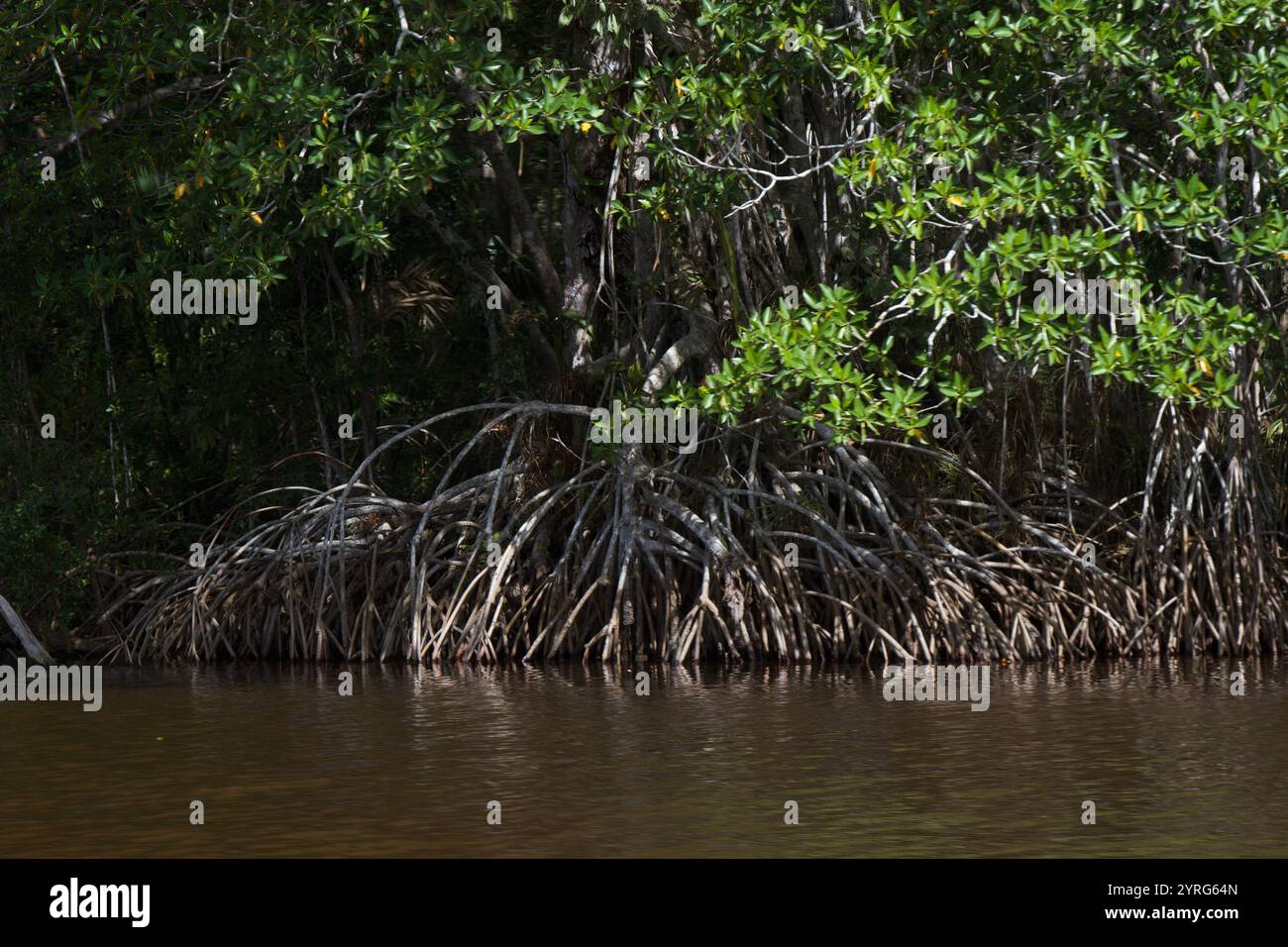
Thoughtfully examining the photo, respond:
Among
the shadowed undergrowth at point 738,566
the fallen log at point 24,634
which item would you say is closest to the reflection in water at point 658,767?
the shadowed undergrowth at point 738,566

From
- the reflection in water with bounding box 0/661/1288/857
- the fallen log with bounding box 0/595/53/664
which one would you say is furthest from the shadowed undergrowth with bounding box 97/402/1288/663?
the fallen log with bounding box 0/595/53/664

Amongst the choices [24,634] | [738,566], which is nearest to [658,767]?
[738,566]

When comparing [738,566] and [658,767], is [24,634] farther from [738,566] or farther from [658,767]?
[658,767]

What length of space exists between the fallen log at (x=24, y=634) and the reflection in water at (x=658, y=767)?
1043mm

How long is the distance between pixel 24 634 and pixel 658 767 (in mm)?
5084

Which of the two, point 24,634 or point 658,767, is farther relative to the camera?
point 24,634

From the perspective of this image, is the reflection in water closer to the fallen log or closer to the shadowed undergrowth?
the shadowed undergrowth

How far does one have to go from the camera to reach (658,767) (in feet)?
23.7

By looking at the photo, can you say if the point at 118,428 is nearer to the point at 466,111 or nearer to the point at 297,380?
the point at 297,380

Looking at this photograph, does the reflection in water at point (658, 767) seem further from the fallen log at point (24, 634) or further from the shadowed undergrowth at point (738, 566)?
the fallen log at point (24, 634)

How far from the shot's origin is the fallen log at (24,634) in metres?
10.9

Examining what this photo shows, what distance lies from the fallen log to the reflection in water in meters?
1.04

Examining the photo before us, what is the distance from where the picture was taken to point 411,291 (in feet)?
43.3

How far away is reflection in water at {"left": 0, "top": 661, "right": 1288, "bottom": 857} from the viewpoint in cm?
592
